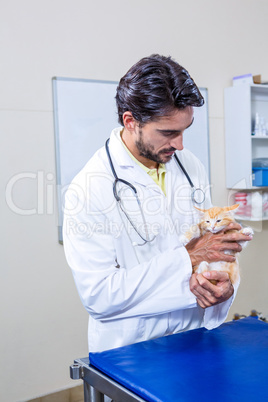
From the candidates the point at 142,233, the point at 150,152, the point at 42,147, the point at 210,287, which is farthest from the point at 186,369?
the point at 42,147

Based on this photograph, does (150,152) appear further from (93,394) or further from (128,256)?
(93,394)

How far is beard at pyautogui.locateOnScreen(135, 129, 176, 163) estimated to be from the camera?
146 cm

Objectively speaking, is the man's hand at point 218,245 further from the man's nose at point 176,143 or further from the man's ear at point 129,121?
the man's ear at point 129,121

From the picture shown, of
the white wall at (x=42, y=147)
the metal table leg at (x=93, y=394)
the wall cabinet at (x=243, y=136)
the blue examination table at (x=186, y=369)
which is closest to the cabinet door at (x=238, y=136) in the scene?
the wall cabinet at (x=243, y=136)

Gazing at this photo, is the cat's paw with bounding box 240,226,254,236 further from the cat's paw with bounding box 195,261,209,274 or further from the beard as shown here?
the beard

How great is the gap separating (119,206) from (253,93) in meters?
2.16

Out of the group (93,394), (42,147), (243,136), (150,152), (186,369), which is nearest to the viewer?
(186,369)

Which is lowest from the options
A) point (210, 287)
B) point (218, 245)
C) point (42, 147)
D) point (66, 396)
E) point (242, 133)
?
point (66, 396)

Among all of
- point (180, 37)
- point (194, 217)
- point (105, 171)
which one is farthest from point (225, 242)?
point (180, 37)

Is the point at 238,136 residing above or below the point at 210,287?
above

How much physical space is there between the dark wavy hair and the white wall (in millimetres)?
1184

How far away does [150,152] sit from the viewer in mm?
1469

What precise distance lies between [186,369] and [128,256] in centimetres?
42

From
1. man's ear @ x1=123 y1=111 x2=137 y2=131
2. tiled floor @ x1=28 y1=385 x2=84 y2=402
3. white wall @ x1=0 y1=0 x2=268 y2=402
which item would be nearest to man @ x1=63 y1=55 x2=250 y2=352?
man's ear @ x1=123 y1=111 x2=137 y2=131
